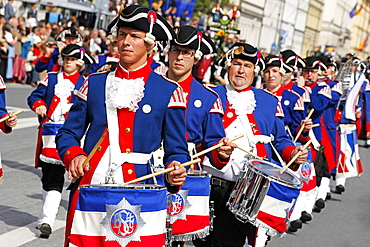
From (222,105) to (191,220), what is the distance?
1083mm

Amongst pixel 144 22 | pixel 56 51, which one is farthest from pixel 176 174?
pixel 56 51

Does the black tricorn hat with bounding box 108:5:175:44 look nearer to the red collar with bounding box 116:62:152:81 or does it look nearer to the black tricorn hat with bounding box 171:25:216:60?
the red collar with bounding box 116:62:152:81

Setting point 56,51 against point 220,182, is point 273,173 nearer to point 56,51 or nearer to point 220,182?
point 220,182

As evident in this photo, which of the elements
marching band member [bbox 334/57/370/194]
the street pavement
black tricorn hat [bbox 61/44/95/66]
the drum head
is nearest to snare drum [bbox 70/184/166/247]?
the drum head

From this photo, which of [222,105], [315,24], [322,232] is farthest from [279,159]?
[315,24]

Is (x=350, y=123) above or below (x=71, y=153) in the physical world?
below

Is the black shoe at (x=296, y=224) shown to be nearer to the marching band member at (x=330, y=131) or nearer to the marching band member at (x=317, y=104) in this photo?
the marching band member at (x=317, y=104)

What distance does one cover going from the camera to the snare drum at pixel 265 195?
5691 millimetres

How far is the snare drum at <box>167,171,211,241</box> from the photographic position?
5.49m

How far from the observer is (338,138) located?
1105 cm

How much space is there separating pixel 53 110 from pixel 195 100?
7.82 ft

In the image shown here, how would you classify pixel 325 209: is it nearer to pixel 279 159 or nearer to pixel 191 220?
pixel 279 159

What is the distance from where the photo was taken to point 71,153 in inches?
Result: 168

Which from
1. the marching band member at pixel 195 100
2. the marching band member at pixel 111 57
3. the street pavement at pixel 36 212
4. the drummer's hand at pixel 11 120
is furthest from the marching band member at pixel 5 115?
the marching band member at pixel 111 57
